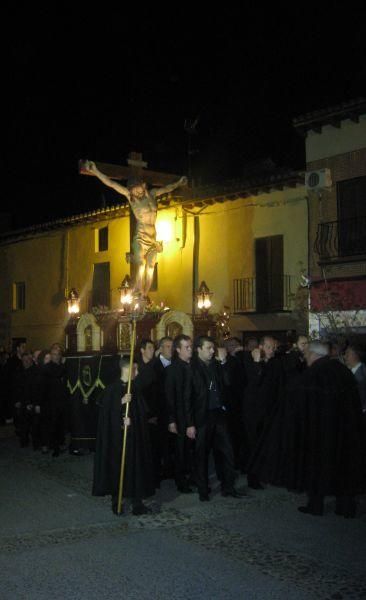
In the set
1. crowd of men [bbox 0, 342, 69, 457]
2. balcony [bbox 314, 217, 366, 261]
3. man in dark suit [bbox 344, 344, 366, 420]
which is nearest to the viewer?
man in dark suit [bbox 344, 344, 366, 420]

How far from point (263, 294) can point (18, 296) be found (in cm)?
1418

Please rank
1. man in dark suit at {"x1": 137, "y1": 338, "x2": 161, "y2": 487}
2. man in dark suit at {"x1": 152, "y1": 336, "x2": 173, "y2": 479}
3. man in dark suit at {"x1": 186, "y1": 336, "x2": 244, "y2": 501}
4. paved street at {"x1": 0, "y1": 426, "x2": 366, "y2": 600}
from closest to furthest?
paved street at {"x1": 0, "y1": 426, "x2": 366, "y2": 600} → man in dark suit at {"x1": 186, "y1": 336, "x2": 244, "y2": 501} → man in dark suit at {"x1": 137, "y1": 338, "x2": 161, "y2": 487} → man in dark suit at {"x1": 152, "y1": 336, "x2": 173, "y2": 479}

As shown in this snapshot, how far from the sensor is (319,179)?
59.6 feet

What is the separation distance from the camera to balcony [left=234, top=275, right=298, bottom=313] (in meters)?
21.5

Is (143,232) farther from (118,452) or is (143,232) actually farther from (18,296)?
(18,296)

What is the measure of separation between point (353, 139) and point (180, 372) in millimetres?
11047

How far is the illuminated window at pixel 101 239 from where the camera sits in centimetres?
2736

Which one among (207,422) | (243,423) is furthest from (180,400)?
(243,423)

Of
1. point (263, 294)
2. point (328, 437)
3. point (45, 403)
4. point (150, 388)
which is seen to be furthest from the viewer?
point (263, 294)

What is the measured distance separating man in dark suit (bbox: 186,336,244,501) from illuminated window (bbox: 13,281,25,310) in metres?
24.4

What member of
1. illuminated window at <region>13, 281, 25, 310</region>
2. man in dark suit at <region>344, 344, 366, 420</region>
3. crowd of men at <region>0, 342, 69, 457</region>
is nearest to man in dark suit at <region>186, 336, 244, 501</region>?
man in dark suit at <region>344, 344, 366, 420</region>

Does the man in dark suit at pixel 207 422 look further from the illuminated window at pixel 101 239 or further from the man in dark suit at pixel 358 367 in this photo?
the illuminated window at pixel 101 239

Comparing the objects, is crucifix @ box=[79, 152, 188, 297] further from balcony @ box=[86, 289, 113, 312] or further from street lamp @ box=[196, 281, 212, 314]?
balcony @ box=[86, 289, 113, 312]

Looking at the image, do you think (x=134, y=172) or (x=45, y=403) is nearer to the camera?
(x=45, y=403)
